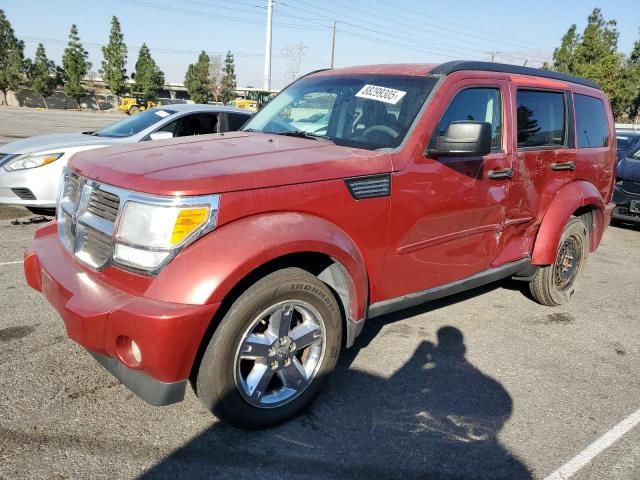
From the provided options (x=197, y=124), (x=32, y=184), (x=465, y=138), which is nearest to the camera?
(x=465, y=138)

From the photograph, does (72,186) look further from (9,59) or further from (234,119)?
(9,59)

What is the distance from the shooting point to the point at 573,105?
456cm

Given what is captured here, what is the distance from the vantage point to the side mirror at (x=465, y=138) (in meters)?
3.02

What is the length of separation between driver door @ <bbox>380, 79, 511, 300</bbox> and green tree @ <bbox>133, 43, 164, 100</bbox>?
72.2 m

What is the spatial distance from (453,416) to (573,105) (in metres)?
3.08

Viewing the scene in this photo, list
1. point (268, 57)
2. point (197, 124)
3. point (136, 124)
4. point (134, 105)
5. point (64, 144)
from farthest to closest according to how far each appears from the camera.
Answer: point (134, 105)
point (268, 57)
point (197, 124)
point (136, 124)
point (64, 144)

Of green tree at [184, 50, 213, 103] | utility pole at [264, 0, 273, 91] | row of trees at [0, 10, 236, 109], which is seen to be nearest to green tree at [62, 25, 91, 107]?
row of trees at [0, 10, 236, 109]

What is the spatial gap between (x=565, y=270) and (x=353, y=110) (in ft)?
9.05

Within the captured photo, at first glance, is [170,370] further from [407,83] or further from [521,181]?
[521,181]

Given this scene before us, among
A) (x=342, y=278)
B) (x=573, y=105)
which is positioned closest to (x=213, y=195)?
(x=342, y=278)

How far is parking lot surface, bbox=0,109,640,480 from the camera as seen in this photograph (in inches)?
98.2

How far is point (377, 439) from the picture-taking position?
2.72 metres

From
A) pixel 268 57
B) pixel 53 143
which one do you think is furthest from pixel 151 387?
pixel 268 57

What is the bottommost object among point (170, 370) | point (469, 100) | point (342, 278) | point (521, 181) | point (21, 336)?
point (21, 336)
